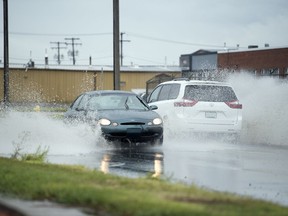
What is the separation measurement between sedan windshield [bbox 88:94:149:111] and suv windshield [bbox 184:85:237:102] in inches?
59.7

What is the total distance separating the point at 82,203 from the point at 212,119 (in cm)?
1174

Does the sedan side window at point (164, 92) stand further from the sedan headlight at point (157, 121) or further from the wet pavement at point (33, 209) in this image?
the wet pavement at point (33, 209)

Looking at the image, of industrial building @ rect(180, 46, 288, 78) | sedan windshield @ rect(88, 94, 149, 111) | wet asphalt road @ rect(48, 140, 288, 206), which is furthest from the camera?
industrial building @ rect(180, 46, 288, 78)

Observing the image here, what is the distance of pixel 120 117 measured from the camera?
17.4m

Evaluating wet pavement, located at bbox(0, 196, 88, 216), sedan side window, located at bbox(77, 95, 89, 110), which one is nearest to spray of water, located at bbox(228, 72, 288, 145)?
sedan side window, located at bbox(77, 95, 89, 110)

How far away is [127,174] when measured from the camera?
1220 centimetres

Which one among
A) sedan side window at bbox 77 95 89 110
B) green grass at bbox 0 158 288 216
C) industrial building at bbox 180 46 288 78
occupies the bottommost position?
green grass at bbox 0 158 288 216

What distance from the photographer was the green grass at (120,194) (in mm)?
A: 7422

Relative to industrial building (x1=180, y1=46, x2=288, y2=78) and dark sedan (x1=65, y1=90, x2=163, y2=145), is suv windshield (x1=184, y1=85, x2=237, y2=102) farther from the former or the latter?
industrial building (x1=180, y1=46, x2=288, y2=78)

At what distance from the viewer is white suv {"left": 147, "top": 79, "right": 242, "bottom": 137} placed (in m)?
19.4

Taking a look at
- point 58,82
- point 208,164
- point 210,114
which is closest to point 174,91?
point 210,114

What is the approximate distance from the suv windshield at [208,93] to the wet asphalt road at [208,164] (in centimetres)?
134

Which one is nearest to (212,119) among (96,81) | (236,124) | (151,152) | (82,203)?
(236,124)

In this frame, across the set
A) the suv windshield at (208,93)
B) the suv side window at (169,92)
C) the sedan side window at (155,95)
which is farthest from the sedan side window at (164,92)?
the suv windshield at (208,93)
